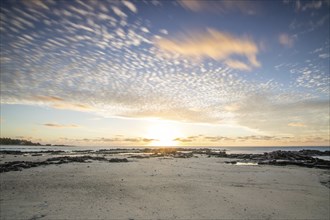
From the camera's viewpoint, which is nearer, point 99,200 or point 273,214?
point 273,214

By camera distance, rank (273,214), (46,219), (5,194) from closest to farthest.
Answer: (46,219) < (273,214) < (5,194)

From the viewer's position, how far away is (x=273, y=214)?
9984mm

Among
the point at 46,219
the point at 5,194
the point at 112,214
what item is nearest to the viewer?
the point at 46,219

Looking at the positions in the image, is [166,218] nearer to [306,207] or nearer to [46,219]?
[46,219]

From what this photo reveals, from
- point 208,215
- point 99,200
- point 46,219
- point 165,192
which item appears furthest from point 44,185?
point 208,215

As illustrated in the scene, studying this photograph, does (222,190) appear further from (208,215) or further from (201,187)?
(208,215)

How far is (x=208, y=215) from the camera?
9.58 m

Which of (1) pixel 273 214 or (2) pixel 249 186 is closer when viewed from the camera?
(1) pixel 273 214

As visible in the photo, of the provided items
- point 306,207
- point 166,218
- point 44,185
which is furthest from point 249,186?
point 44,185

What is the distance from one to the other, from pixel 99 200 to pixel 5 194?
17.4ft

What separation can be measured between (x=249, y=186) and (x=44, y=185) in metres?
13.4

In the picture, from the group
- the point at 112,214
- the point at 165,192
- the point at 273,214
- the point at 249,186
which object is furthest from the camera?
the point at 249,186

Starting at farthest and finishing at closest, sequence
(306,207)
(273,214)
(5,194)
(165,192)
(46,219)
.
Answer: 1. (165,192)
2. (5,194)
3. (306,207)
4. (273,214)
5. (46,219)

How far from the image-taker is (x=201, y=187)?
48.8 feet
